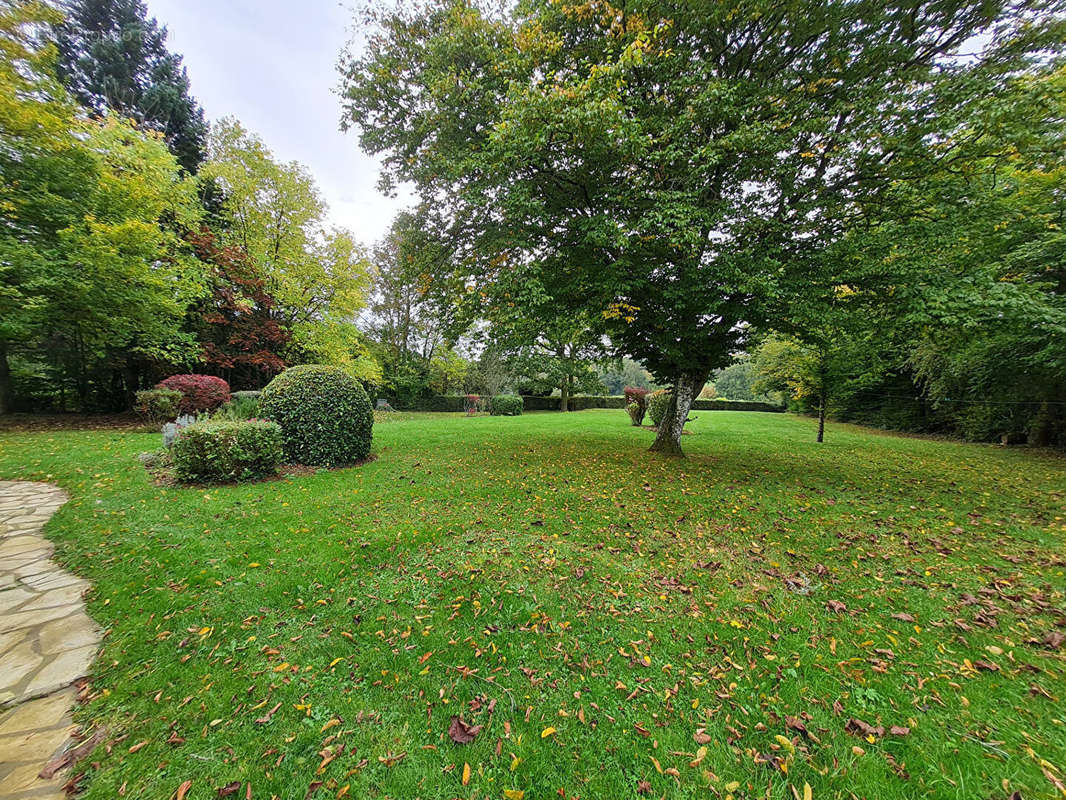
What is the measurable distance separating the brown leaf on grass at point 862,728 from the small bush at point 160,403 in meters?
13.7

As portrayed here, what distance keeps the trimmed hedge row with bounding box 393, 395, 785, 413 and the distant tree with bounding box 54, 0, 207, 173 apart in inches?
607

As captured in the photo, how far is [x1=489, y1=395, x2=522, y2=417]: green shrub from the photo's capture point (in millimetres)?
20266

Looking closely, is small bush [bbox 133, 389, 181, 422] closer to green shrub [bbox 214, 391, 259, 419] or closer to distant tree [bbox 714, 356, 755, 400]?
green shrub [bbox 214, 391, 259, 419]

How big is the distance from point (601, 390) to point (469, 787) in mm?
28388

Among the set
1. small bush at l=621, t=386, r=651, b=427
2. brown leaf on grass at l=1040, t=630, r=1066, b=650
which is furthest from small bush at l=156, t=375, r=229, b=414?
brown leaf on grass at l=1040, t=630, r=1066, b=650

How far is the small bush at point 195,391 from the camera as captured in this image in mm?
10016

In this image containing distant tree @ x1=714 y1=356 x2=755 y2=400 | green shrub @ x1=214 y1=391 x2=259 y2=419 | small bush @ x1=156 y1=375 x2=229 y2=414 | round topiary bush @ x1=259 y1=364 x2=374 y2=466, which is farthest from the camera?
distant tree @ x1=714 y1=356 x2=755 y2=400

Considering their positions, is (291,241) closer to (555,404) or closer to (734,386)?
(555,404)

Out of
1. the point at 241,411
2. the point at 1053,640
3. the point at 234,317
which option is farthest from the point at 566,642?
the point at 234,317

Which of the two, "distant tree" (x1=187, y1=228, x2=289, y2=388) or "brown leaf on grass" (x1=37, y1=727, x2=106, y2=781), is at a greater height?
"distant tree" (x1=187, y1=228, x2=289, y2=388)

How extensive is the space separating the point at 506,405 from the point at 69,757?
18.8m

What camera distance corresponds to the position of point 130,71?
51.8ft

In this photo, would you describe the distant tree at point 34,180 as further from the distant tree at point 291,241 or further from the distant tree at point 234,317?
the distant tree at point 291,241

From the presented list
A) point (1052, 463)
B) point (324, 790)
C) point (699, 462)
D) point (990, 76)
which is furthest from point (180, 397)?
point (1052, 463)
